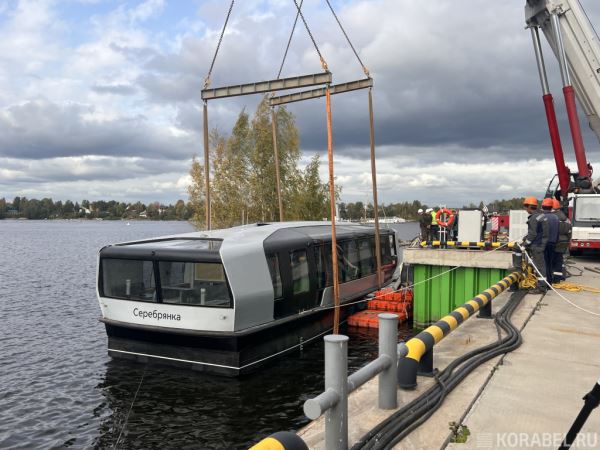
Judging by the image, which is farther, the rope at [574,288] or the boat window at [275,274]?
the rope at [574,288]

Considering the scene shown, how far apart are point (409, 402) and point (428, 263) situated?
33.8ft

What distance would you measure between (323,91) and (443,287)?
700 centimetres

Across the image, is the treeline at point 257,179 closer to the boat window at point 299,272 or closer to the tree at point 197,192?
the tree at point 197,192

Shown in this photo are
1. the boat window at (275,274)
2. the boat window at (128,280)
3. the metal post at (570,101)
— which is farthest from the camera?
the metal post at (570,101)

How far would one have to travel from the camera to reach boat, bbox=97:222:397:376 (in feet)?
32.5

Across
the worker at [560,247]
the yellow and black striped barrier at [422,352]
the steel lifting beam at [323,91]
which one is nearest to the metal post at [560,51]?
the worker at [560,247]

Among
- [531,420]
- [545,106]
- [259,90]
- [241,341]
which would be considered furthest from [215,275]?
[545,106]

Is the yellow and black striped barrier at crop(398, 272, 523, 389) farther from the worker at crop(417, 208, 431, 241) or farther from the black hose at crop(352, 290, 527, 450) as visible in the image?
the worker at crop(417, 208, 431, 241)

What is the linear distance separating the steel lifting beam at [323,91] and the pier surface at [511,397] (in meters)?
8.51

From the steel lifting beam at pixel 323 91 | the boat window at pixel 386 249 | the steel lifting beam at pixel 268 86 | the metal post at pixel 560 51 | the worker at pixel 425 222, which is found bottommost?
the boat window at pixel 386 249

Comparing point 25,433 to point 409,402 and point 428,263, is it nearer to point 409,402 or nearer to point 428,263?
point 409,402

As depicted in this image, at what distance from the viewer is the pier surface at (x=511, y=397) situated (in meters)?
4.29

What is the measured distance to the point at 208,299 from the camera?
1005 cm

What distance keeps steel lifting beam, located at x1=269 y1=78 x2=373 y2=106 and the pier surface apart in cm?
851
